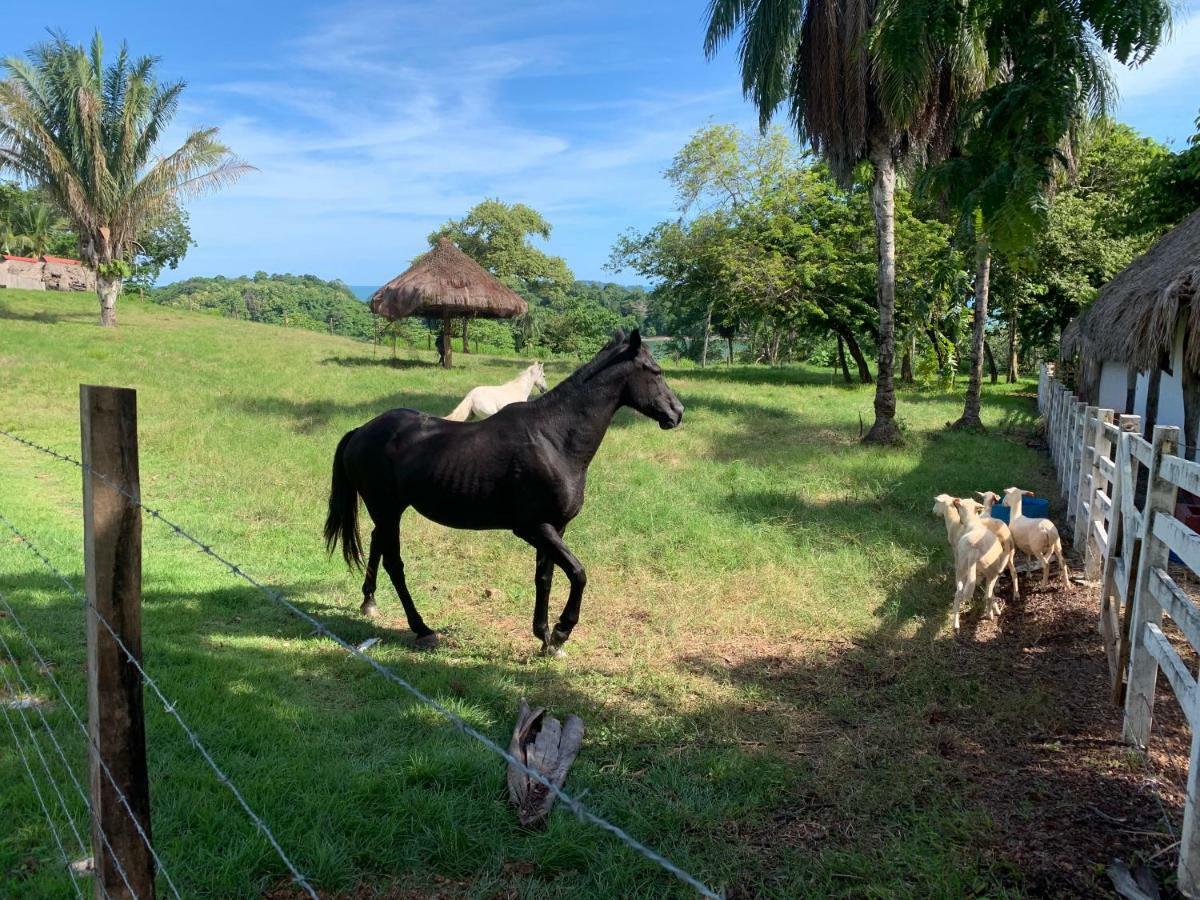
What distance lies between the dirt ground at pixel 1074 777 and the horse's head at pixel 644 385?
8.76 ft

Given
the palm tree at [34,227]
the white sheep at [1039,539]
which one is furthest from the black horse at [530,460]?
the palm tree at [34,227]

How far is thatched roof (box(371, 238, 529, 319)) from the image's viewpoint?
21.3m

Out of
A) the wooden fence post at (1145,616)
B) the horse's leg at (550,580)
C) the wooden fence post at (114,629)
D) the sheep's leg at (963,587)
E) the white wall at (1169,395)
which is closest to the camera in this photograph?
the wooden fence post at (114,629)

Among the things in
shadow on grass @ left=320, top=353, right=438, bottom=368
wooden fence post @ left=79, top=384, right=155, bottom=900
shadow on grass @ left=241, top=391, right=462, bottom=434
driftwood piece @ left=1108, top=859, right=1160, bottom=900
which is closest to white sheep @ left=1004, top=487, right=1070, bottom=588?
driftwood piece @ left=1108, top=859, right=1160, bottom=900

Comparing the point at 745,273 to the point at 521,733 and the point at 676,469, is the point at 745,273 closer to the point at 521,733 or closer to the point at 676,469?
the point at 676,469

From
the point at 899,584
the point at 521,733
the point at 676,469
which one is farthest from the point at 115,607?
the point at 676,469

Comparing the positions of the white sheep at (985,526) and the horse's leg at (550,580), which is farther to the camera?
the white sheep at (985,526)

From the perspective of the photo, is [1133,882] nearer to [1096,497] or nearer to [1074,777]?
[1074,777]

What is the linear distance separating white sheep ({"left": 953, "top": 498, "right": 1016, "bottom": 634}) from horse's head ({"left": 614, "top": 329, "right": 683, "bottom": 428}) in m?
2.43

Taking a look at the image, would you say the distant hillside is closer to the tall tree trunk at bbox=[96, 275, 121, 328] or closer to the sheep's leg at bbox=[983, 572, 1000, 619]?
the tall tree trunk at bbox=[96, 275, 121, 328]

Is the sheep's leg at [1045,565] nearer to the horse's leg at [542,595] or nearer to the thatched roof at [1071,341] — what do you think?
the horse's leg at [542,595]

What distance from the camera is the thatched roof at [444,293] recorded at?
70.0 feet

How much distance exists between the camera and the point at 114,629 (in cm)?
221

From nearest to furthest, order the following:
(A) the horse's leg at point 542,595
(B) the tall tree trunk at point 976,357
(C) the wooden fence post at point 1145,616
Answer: (C) the wooden fence post at point 1145,616
(A) the horse's leg at point 542,595
(B) the tall tree trunk at point 976,357
